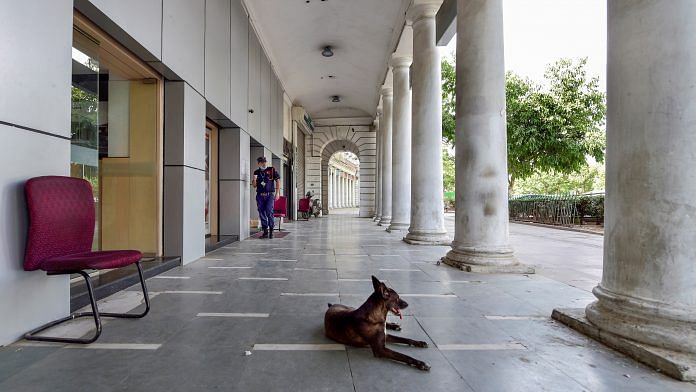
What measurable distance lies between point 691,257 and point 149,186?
18.8ft

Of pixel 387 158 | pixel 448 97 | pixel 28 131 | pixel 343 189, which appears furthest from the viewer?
pixel 343 189

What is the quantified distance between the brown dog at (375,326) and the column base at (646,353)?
1.22m

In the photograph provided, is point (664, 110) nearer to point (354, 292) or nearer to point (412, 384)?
point (412, 384)

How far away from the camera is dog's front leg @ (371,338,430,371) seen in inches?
79.8

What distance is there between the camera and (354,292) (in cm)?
376

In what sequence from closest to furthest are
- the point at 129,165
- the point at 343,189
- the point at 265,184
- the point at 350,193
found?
the point at 129,165
the point at 265,184
the point at 343,189
the point at 350,193

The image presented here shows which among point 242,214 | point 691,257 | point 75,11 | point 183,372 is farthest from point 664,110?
point 242,214

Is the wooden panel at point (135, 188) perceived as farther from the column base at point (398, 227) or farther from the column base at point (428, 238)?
the column base at point (398, 227)

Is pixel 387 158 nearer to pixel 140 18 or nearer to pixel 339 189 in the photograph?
pixel 140 18

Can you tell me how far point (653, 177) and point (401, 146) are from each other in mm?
9068

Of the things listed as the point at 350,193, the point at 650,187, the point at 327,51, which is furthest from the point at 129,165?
the point at 350,193

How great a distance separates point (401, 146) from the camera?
11203 millimetres

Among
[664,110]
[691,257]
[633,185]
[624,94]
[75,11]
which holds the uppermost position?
[75,11]

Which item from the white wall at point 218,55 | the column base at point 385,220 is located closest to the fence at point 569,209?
the column base at point 385,220
